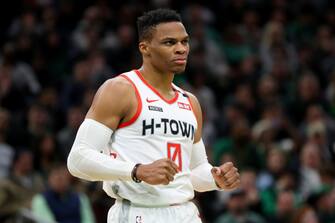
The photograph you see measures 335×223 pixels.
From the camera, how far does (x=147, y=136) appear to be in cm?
602

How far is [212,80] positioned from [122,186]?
9.11 metres

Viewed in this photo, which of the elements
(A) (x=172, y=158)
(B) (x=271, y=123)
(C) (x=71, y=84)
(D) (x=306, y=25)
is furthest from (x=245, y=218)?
(D) (x=306, y=25)

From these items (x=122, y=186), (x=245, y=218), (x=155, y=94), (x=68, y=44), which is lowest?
(x=245, y=218)

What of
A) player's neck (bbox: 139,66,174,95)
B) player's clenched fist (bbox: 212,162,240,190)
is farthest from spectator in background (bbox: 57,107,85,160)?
player's clenched fist (bbox: 212,162,240,190)

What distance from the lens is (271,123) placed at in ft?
43.3

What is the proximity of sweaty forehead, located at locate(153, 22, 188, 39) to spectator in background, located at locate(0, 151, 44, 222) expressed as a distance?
5.21 m

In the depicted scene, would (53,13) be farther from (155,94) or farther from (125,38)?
(155,94)

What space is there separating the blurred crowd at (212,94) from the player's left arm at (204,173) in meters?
4.41

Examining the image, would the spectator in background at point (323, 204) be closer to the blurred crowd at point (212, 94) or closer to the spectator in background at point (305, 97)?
the blurred crowd at point (212, 94)

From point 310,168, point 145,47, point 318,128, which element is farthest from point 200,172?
point 318,128

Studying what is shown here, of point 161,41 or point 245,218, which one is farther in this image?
point 245,218

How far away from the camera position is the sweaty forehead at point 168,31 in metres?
6.14

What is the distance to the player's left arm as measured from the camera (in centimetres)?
610

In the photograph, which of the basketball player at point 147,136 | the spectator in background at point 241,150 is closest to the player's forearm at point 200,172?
the basketball player at point 147,136
